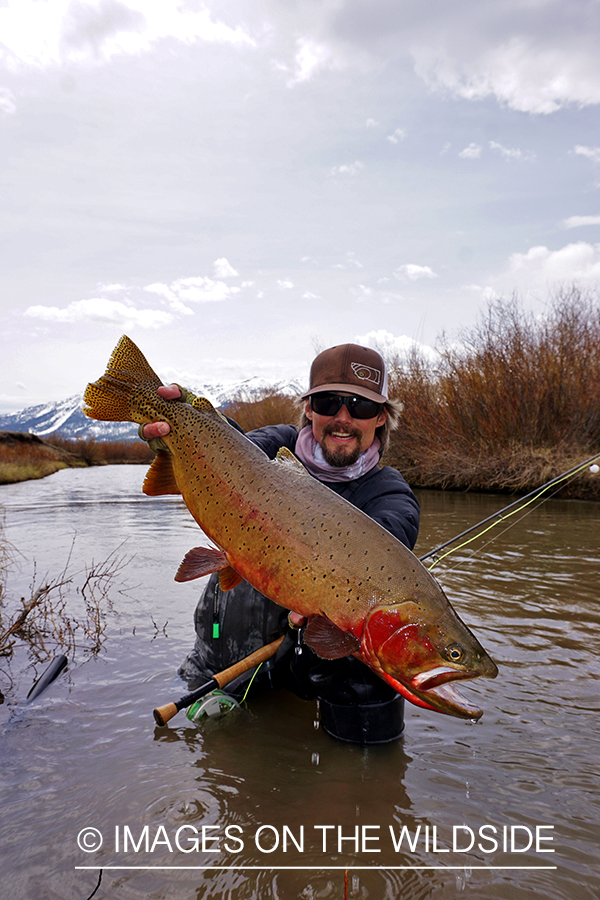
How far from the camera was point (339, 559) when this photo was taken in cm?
224

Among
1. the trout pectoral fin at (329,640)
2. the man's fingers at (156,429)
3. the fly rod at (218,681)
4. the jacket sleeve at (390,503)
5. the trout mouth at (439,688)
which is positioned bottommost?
the fly rod at (218,681)

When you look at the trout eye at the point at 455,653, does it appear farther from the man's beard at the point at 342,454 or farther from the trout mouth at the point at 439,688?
the man's beard at the point at 342,454

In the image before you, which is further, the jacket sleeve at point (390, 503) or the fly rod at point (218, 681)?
the jacket sleeve at point (390, 503)

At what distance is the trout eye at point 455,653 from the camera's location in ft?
6.69

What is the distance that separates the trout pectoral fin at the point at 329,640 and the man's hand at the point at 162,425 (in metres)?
1.18

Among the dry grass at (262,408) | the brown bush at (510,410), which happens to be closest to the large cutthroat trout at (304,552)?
the brown bush at (510,410)

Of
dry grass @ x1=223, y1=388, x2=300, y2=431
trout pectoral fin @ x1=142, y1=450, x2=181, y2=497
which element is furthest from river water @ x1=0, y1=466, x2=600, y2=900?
dry grass @ x1=223, y1=388, x2=300, y2=431

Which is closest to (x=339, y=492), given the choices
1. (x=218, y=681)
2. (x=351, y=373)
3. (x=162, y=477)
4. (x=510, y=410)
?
(x=351, y=373)

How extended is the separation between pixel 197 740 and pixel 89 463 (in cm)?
5008

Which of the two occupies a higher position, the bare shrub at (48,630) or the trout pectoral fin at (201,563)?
the trout pectoral fin at (201,563)

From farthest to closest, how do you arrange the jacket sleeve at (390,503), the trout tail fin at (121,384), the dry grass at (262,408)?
the dry grass at (262,408) < the jacket sleeve at (390,503) < the trout tail fin at (121,384)

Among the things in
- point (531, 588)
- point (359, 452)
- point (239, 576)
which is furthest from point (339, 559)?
point (531, 588)

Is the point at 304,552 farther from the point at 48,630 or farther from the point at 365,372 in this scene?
the point at 48,630

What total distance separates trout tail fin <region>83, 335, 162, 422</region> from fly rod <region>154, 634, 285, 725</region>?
1.45 metres
